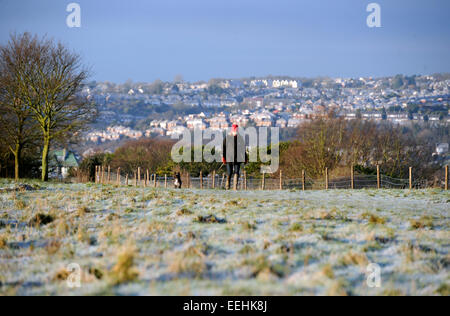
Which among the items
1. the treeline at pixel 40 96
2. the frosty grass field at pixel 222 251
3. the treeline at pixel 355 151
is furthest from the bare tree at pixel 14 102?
the frosty grass field at pixel 222 251

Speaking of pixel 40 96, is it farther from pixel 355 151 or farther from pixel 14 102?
pixel 355 151

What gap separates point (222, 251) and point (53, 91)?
1103 inches

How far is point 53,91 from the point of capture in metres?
30.6

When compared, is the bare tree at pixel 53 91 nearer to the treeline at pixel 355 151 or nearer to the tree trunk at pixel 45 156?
the tree trunk at pixel 45 156

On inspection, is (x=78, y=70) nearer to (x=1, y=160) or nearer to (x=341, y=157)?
(x=1, y=160)

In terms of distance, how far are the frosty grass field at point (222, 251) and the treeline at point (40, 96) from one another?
23.7 metres

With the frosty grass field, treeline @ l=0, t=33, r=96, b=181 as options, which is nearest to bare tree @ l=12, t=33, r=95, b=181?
treeline @ l=0, t=33, r=96, b=181

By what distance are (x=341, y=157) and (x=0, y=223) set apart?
38863 millimetres

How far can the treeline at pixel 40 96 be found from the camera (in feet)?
100

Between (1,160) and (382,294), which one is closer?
(382,294)

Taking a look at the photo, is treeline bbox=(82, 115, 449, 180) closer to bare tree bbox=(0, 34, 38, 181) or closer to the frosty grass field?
bare tree bbox=(0, 34, 38, 181)

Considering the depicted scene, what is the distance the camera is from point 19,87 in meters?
30.3

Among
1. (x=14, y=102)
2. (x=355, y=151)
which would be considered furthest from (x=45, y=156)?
(x=355, y=151)
